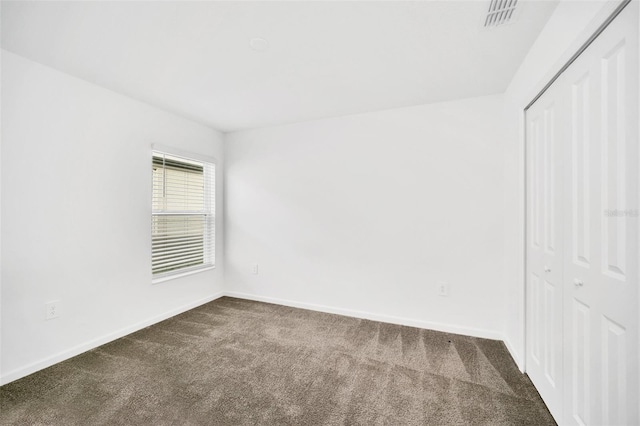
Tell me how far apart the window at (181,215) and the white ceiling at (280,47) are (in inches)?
33.4

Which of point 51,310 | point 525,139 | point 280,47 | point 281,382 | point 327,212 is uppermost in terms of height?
point 280,47

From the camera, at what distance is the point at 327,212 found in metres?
3.30

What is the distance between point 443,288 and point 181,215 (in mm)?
3149

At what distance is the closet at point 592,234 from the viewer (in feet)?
3.30

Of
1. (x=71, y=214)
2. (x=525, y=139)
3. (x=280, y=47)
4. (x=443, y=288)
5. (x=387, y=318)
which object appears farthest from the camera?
(x=387, y=318)

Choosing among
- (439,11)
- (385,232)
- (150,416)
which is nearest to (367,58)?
(439,11)

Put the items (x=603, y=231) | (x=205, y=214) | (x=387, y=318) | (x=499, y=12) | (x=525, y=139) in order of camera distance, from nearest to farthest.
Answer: (x=603, y=231)
(x=499, y=12)
(x=525, y=139)
(x=387, y=318)
(x=205, y=214)

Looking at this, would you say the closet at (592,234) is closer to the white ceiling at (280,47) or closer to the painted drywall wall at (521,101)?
the painted drywall wall at (521,101)

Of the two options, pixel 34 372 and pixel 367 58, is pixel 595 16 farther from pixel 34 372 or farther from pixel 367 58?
pixel 34 372

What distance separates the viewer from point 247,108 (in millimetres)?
2984

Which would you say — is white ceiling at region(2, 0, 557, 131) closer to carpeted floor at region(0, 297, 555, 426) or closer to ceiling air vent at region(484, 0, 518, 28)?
ceiling air vent at region(484, 0, 518, 28)

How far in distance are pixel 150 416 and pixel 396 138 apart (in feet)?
10.1

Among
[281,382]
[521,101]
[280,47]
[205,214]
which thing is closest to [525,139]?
[521,101]

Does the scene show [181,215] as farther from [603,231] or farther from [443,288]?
[603,231]
